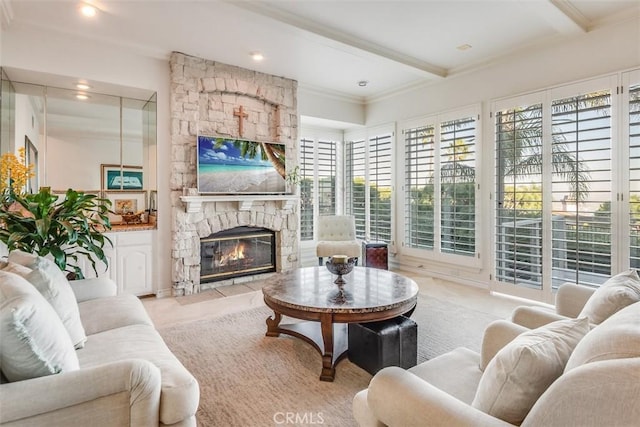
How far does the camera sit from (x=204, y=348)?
2738 mm

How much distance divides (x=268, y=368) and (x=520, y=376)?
1801 mm

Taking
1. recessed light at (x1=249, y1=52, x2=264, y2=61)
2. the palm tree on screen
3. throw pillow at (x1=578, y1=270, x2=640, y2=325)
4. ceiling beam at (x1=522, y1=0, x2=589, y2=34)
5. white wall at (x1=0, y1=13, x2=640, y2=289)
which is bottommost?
throw pillow at (x1=578, y1=270, x2=640, y2=325)

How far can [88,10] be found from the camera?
10.2 ft

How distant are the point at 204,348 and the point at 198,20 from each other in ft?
9.82

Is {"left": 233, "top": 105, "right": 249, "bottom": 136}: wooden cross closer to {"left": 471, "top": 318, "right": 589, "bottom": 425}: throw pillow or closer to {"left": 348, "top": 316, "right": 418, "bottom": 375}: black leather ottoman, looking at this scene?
{"left": 348, "top": 316, "right": 418, "bottom": 375}: black leather ottoman

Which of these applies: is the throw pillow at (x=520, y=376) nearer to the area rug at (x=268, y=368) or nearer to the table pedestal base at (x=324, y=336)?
the area rug at (x=268, y=368)

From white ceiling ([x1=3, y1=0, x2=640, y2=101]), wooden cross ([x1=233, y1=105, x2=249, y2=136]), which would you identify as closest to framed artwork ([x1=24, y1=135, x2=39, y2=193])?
white ceiling ([x1=3, y1=0, x2=640, y2=101])

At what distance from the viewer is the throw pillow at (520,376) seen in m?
1.01

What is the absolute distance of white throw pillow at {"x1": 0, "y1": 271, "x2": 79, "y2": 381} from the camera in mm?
1182

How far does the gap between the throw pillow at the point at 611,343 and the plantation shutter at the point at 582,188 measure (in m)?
2.96

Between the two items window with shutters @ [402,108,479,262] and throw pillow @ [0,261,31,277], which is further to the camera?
window with shutters @ [402,108,479,262]

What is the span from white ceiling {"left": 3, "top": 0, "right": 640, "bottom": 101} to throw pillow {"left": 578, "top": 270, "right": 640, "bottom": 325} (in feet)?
8.17

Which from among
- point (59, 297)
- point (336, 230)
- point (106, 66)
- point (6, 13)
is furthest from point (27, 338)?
point (336, 230)

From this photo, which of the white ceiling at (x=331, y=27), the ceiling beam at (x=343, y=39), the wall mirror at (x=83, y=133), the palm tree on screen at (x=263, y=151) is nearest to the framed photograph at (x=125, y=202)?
the wall mirror at (x=83, y=133)
